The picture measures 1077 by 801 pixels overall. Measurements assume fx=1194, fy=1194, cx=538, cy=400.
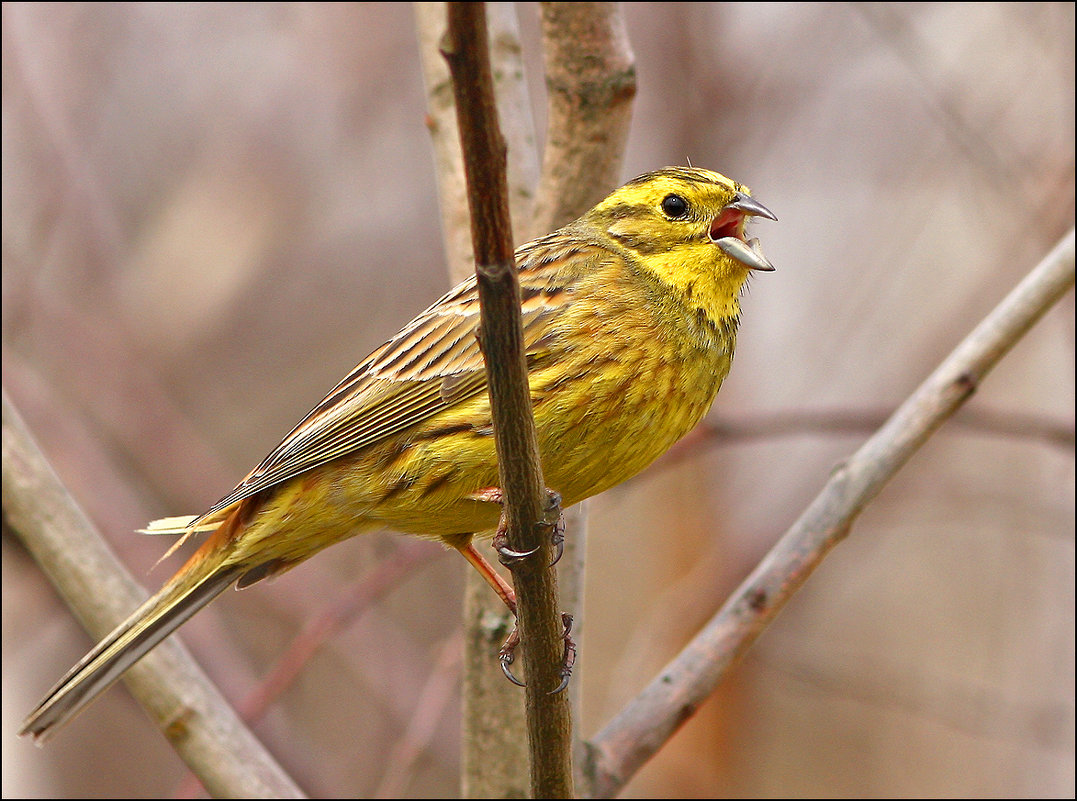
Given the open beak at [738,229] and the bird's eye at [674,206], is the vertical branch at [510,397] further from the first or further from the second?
the bird's eye at [674,206]

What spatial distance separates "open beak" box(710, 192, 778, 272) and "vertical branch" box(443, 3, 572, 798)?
1372 mm

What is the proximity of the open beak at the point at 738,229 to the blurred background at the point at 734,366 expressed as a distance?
2.20 m

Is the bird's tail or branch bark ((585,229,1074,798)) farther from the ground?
the bird's tail

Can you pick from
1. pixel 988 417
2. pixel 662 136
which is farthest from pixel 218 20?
pixel 988 417

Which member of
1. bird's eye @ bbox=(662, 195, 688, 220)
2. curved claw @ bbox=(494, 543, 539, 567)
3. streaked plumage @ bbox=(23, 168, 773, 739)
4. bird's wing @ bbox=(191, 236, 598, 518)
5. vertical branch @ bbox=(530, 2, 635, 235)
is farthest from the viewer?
vertical branch @ bbox=(530, 2, 635, 235)

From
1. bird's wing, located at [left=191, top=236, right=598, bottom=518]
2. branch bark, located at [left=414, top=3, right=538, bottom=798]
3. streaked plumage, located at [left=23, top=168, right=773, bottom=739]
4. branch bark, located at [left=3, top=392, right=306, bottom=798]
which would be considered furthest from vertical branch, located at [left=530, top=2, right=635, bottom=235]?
branch bark, located at [left=3, top=392, right=306, bottom=798]

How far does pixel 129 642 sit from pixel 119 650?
3 centimetres

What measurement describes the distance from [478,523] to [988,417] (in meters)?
3.07

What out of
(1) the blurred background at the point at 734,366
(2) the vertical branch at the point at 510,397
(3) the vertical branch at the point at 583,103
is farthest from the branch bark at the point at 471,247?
(1) the blurred background at the point at 734,366

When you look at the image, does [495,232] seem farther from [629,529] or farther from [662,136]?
[629,529]

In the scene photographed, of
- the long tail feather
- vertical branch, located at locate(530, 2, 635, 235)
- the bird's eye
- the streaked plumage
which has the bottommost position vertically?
the long tail feather

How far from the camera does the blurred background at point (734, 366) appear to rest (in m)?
6.95

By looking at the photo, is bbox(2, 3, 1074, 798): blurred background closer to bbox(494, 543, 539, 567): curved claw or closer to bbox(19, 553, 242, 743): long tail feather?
bbox(19, 553, 242, 743): long tail feather

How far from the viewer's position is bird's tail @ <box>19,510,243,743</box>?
3408mm
